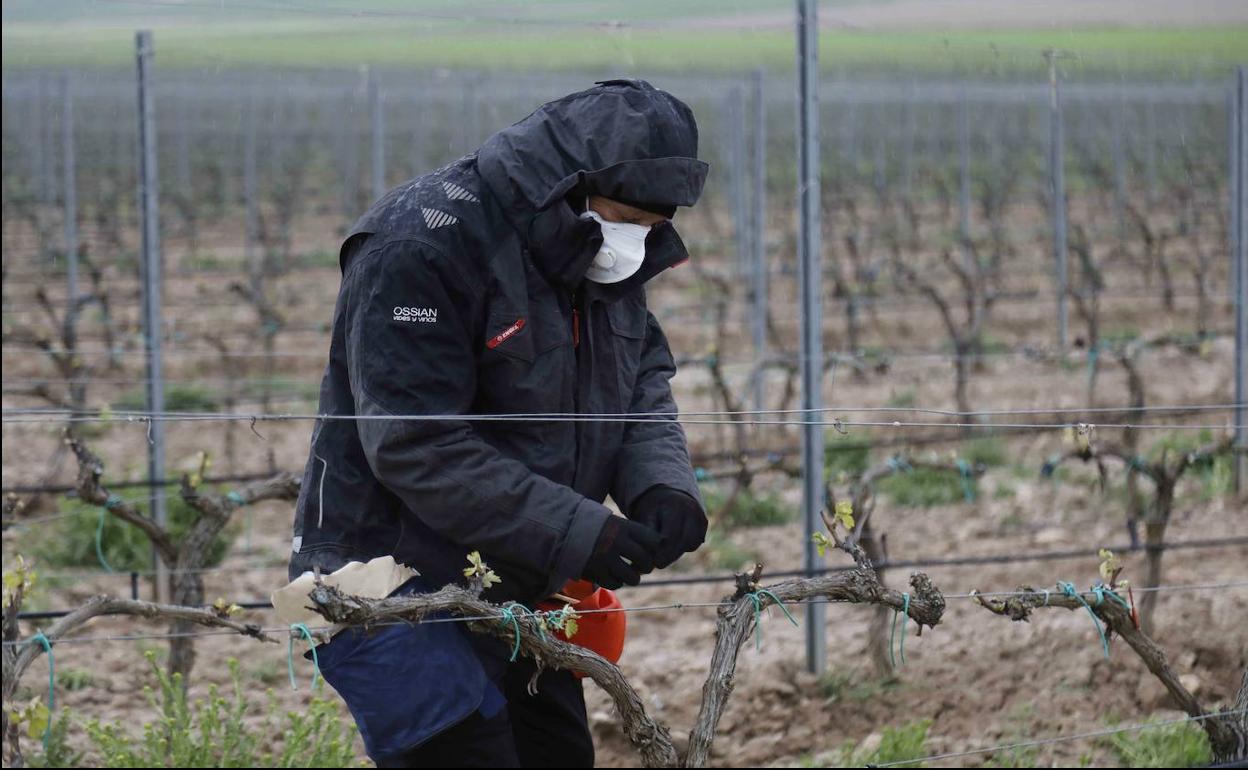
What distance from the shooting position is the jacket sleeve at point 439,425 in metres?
2.18

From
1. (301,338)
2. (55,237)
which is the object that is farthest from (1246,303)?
(55,237)

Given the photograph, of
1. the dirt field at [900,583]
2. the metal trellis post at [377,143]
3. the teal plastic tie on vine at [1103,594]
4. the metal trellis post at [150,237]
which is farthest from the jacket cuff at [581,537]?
the metal trellis post at [377,143]

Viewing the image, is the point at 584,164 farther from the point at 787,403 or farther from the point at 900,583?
the point at 787,403

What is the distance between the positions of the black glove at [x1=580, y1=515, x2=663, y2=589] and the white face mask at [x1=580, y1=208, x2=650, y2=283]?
0.39 m

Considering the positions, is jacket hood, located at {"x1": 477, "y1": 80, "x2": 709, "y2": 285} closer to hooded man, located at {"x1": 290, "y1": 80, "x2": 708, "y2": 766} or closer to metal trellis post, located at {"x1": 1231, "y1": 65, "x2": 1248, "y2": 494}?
hooded man, located at {"x1": 290, "y1": 80, "x2": 708, "y2": 766}

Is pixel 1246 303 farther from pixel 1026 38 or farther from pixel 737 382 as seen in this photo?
pixel 737 382

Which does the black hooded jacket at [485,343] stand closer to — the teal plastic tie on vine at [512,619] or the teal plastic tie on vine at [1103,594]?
the teal plastic tie on vine at [512,619]

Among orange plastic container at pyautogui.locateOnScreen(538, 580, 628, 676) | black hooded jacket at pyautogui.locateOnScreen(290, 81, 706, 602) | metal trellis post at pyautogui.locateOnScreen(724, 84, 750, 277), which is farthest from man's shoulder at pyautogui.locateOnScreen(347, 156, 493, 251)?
metal trellis post at pyautogui.locateOnScreen(724, 84, 750, 277)

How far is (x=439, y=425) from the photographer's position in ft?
7.24

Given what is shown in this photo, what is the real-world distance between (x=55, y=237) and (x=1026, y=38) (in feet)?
37.6

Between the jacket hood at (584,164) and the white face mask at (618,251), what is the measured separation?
0.05 m

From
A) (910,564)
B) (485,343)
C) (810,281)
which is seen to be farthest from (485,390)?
(810,281)

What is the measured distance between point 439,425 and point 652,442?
1.58 ft

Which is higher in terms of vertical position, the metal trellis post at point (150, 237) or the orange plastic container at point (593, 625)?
the metal trellis post at point (150, 237)
